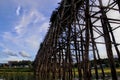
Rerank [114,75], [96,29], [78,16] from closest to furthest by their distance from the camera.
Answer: [114,75]
[96,29]
[78,16]

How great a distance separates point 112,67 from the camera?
9977 mm

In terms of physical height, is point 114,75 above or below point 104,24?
below

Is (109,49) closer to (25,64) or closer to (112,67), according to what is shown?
(112,67)

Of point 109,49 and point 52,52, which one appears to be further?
point 52,52

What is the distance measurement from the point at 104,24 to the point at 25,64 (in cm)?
11814

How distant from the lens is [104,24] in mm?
10727

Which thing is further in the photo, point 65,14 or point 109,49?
point 65,14

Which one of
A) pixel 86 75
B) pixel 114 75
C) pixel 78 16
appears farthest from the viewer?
pixel 78 16

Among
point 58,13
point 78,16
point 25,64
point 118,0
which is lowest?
point 118,0

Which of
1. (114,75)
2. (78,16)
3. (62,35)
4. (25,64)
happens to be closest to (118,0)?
(114,75)

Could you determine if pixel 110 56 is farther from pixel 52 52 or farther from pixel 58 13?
pixel 52 52

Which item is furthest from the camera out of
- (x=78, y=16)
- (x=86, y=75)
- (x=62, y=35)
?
(x=62, y=35)

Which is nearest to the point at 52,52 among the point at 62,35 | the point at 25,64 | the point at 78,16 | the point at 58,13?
the point at 62,35

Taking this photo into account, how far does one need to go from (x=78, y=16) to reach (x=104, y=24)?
5.37m
